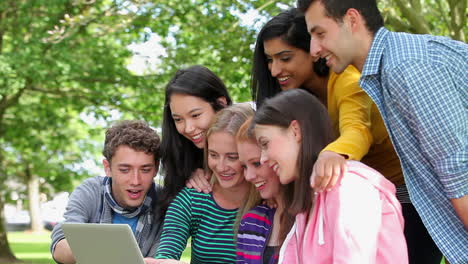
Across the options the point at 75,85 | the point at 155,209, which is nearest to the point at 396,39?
the point at 155,209

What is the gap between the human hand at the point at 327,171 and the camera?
8.44 feet

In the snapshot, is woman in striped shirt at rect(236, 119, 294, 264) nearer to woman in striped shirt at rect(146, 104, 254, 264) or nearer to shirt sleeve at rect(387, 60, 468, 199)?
woman in striped shirt at rect(146, 104, 254, 264)

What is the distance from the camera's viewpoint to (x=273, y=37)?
350cm

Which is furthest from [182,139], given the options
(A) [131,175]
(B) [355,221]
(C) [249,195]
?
(B) [355,221]

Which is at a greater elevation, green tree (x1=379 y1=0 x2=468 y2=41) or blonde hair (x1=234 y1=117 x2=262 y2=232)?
green tree (x1=379 y1=0 x2=468 y2=41)

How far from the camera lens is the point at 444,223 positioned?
8.79ft

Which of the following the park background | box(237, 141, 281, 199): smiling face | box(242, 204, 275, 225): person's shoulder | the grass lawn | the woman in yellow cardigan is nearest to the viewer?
the woman in yellow cardigan

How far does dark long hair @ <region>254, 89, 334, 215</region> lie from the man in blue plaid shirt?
21 cm

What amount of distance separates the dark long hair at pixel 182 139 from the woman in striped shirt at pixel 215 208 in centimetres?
18

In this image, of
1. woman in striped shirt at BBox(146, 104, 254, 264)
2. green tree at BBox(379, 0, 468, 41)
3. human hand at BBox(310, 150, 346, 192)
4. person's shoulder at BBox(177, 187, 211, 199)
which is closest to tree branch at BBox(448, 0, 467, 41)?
green tree at BBox(379, 0, 468, 41)

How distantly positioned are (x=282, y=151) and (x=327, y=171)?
1.15ft

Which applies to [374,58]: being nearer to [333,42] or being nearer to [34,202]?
[333,42]

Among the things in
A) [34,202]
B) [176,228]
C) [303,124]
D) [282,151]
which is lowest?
[34,202]

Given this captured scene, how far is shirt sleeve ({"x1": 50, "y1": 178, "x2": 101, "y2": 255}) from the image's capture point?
389cm
